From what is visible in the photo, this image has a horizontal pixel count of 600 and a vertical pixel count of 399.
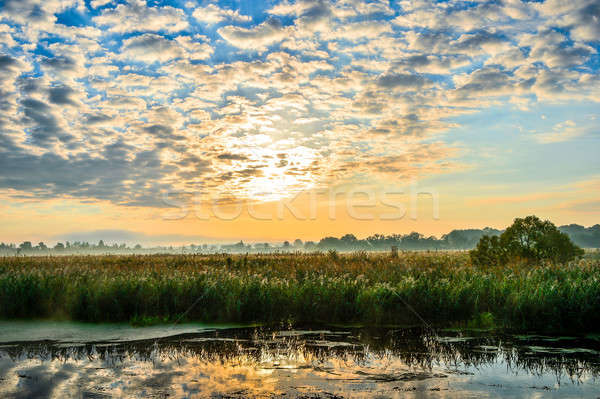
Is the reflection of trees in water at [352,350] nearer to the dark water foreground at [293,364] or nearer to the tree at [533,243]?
the dark water foreground at [293,364]

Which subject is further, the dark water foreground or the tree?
the tree

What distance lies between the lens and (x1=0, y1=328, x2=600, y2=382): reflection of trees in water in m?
7.89

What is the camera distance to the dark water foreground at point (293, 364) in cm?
638

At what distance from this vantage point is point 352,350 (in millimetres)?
8750

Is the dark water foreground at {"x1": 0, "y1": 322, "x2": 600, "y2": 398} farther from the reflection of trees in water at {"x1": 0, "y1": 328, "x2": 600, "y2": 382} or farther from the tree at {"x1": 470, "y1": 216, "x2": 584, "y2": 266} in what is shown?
the tree at {"x1": 470, "y1": 216, "x2": 584, "y2": 266}

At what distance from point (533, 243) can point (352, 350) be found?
49.1ft

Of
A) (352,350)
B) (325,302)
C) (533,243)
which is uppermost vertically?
(533,243)

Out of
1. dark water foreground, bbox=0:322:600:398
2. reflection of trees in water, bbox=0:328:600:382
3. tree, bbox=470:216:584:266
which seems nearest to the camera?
dark water foreground, bbox=0:322:600:398

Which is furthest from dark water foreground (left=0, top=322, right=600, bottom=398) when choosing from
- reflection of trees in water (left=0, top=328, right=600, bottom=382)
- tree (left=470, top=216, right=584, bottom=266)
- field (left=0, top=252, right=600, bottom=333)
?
tree (left=470, top=216, right=584, bottom=266)

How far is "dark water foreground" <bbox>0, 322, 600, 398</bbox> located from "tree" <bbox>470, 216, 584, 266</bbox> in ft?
33.8

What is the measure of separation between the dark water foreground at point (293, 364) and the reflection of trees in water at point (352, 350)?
21mm

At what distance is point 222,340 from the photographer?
9789 mm

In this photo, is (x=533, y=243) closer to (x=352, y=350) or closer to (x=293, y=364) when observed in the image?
(x=352, y=350)

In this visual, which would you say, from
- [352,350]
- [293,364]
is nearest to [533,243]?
[352,350]
